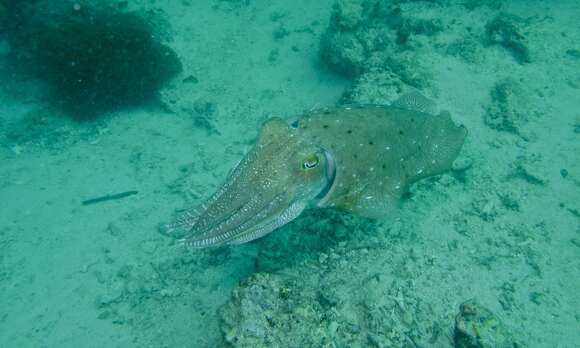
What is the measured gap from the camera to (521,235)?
522 centimetres

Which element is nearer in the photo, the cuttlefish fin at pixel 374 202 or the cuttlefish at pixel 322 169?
the cuttlefish at pixel 322 169

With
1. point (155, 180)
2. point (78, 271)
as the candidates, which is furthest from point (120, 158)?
point (78, 271)

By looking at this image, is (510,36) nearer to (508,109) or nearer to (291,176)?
(508,109)

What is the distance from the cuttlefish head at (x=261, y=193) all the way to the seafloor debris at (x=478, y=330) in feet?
A: 7.34

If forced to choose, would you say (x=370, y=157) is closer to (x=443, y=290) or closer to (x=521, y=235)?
(x=443, y=290)

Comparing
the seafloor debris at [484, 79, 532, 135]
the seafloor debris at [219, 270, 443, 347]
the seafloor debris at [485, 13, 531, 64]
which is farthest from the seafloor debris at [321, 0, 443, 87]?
the seafloor debris at [219, 270, 443, 347]

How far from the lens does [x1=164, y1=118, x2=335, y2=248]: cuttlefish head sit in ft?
10.1

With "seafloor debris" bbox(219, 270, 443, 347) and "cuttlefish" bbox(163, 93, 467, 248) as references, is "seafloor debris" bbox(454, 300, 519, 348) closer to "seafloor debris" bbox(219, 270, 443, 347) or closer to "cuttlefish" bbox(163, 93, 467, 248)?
"seafloor debris" bbox(219, 270, 443, 347)

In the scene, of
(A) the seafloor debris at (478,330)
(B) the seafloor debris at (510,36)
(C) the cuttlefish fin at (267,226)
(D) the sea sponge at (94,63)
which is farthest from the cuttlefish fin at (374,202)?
(D) the sea sponge at (94,63)

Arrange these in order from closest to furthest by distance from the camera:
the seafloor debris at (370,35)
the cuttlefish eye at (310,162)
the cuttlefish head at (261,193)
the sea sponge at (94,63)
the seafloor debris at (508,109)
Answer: the cuttlefish head at (261,193), the cuttlefish eye at (310,162), the seafloor debris at (508,109), the seafloor debris at (370,35), the sea sponge at (94,63)

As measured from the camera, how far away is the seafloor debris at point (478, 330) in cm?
359

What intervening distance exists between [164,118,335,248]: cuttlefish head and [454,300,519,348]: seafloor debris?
7.34 ft

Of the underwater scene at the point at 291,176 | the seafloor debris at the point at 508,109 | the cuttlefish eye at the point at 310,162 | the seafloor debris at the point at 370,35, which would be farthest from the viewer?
the seafloor debris at the point at 370,35

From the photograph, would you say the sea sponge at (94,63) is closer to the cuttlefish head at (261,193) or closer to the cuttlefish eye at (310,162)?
the cuttlefish head at (261,193)
